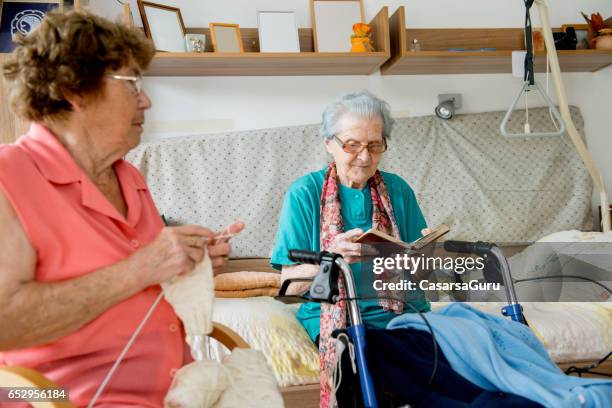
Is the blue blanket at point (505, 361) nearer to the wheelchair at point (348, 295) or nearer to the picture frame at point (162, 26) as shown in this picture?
the wheelchair at point (348, 295)

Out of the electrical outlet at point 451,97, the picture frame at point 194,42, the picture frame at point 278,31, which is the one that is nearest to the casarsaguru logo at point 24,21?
the picture frame at point 194,42

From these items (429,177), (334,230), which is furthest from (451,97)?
(334,230)

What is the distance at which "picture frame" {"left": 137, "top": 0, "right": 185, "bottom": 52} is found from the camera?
280 cm

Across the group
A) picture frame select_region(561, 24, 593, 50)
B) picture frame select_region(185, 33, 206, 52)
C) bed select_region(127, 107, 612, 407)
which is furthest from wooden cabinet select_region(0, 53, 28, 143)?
picture frame select_region(561, 24, 593, 50)

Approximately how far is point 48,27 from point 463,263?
1376mm

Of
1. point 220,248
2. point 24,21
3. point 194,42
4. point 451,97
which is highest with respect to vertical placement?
point 24,21

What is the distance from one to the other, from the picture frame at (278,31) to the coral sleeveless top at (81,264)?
1.91m

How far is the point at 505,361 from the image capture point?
4.55 feet

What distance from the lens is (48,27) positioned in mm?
1119

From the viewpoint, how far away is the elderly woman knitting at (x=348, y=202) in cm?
191

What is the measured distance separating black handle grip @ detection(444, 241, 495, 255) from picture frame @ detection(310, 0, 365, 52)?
1.63m

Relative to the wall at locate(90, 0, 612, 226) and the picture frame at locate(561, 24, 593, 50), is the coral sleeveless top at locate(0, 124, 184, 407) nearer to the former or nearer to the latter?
the wall at locate(90, 0, 612, 226)

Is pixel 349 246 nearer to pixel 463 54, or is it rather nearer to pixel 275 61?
pixel 275 61

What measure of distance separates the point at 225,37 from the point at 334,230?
1.37m
